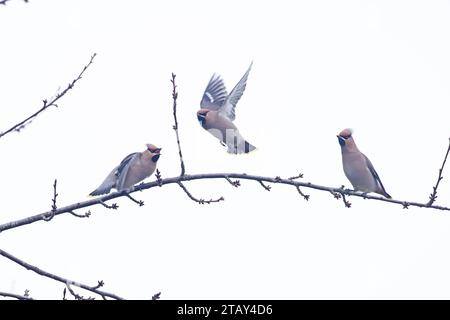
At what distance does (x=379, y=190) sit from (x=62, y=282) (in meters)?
3.53

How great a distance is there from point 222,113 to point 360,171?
3502 mm

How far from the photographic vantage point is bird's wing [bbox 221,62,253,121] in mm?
9852

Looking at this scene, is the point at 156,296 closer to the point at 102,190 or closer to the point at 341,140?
the point at 102,190

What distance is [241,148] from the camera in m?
8.57

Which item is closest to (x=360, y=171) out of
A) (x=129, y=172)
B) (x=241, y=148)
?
(x=129, y=172)

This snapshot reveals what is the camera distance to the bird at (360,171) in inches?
266

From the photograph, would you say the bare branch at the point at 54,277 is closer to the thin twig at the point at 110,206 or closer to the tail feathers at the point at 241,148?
the thin twig at the point at 110,206

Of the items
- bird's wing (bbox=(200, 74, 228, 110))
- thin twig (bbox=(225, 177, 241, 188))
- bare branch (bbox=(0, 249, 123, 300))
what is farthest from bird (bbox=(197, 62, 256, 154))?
bare branch (bbox=(0, 249, 123, 300))

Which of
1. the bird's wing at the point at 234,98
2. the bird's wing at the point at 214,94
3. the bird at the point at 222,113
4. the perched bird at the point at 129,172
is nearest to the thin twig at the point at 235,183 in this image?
the perched bird at the point at 129,172
